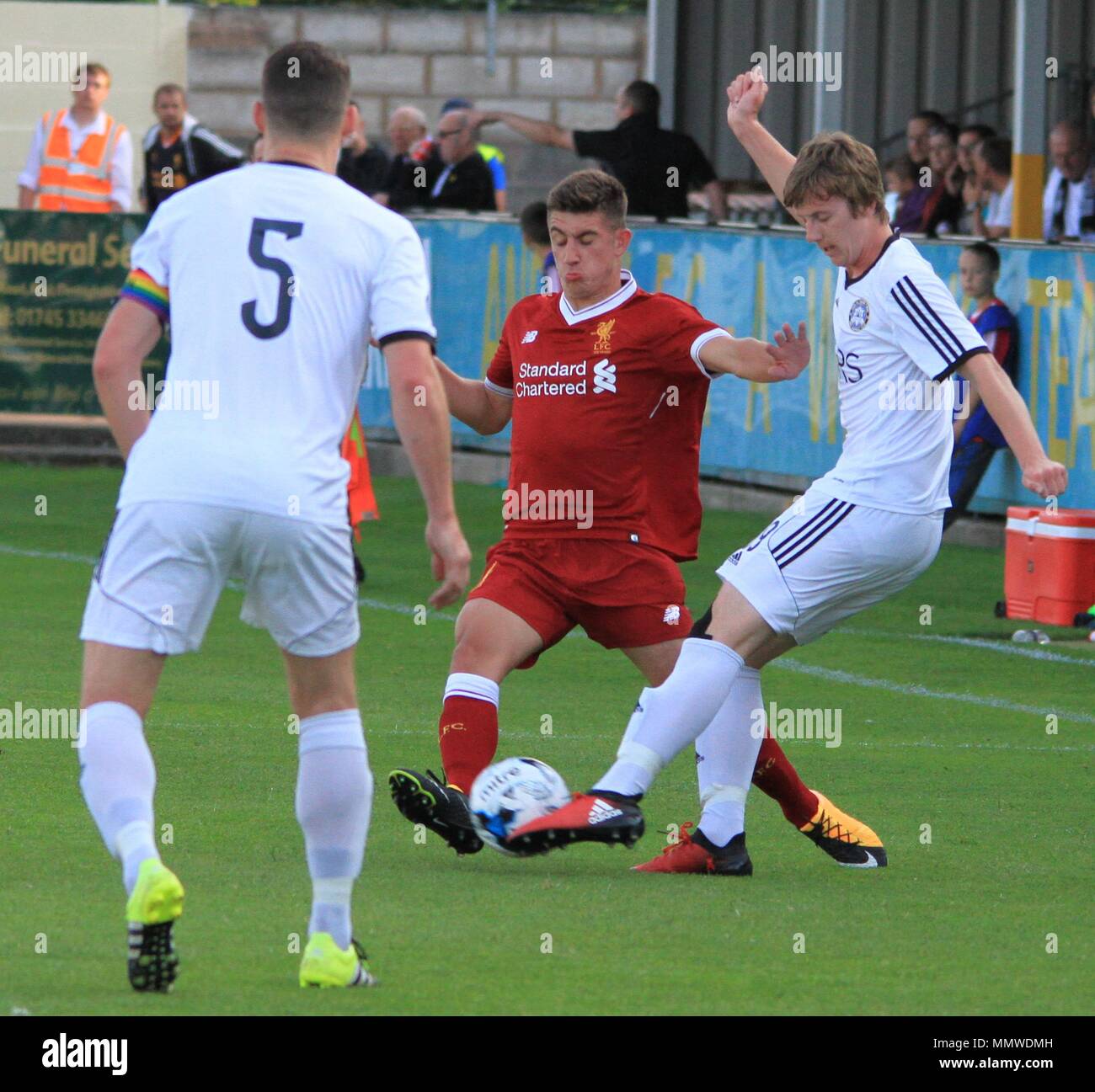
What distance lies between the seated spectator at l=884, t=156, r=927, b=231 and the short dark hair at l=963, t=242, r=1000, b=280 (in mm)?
3092

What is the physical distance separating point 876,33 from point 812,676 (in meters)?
13.3

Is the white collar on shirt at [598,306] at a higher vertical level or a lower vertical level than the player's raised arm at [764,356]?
higher

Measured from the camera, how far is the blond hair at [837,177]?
250 inches

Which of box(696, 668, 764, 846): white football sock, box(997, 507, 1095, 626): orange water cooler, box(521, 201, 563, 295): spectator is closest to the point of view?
box(696, 668, 764, 846): white football sock

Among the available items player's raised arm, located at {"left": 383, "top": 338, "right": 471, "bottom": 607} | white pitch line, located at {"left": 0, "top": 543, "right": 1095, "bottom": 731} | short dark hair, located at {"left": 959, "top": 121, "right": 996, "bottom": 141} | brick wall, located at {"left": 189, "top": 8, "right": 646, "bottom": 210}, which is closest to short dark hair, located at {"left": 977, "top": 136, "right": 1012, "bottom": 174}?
short dark hair, located at {"left": 959, "top": 121, "right": 996, "bottom": 141}

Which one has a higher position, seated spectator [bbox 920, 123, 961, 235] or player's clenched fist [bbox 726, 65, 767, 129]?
seated spectator [bbox 920, 123, 961, 235]

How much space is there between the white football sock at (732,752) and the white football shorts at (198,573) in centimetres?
182

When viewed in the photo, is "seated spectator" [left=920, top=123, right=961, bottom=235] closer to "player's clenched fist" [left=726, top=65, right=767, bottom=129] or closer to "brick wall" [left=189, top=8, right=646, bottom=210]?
"player's clenched fist" [left=726, top=65, right=767, bottom=129]

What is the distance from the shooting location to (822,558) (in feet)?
20.6

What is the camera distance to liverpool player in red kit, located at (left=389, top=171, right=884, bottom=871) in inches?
267

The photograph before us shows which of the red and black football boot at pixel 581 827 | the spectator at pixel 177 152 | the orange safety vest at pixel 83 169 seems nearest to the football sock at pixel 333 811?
the red and black football boot at pixel 581 827

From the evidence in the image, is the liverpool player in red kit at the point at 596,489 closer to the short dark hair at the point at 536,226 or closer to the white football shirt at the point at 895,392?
the white football shirt at the point at 895,392

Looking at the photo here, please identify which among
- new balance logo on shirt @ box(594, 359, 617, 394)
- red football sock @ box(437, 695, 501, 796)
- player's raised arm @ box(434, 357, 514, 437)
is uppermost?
new balance logo on shirt @ box(594, 359, 617, 394)
